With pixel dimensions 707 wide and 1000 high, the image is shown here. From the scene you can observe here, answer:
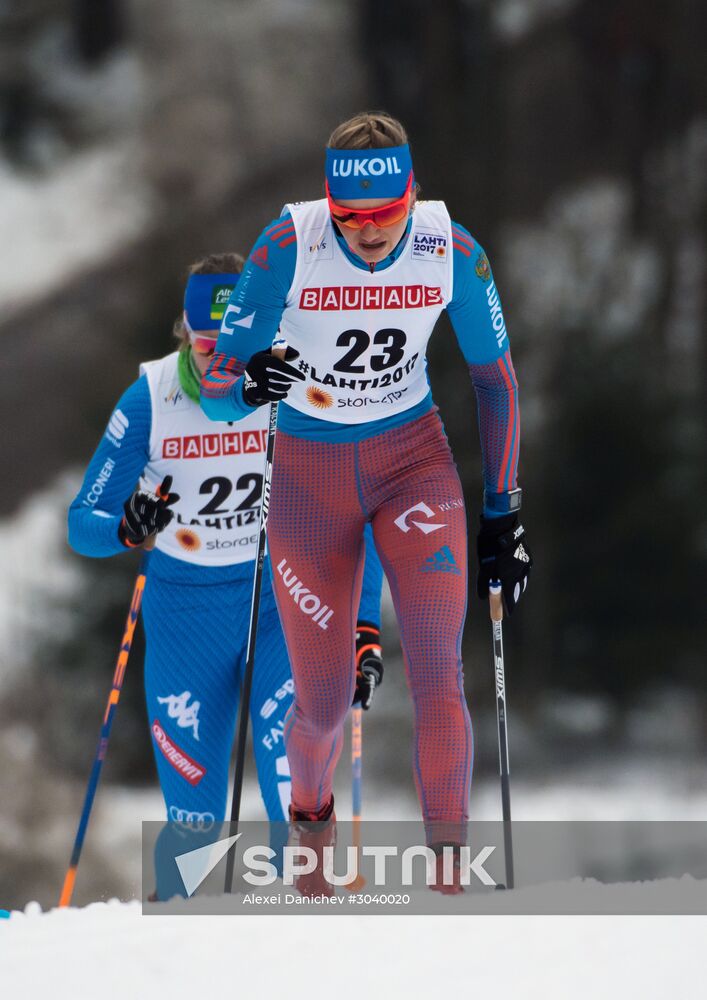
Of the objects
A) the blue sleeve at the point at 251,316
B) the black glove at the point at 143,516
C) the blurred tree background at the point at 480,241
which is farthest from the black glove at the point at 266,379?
the blurred tree background at the point at 480,241

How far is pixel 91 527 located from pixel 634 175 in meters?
11.8

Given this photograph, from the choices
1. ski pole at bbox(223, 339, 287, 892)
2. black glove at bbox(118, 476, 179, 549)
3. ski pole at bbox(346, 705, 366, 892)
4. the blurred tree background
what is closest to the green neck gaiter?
black glove at bbox(118, 476, 179, 549)

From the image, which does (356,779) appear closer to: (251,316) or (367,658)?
(367,658)

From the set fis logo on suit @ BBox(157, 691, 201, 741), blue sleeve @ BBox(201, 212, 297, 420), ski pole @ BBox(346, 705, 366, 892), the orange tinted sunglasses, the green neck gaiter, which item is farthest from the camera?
Result: fis logo on suit @ BBox(157, 691, 201, 741)

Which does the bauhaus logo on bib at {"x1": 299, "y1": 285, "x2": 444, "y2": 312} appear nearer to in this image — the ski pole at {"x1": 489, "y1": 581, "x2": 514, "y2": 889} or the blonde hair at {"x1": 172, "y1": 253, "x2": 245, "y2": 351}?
the ski pole at {"x1": 489, "y1": 581, "x2": 514, "y2": 889}

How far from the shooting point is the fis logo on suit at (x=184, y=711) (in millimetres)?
3533

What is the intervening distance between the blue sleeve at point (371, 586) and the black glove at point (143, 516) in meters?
0.60

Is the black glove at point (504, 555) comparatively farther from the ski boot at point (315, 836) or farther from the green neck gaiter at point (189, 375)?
the green neck gaiter at point (189, 375)

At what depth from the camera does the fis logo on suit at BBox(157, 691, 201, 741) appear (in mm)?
3533
